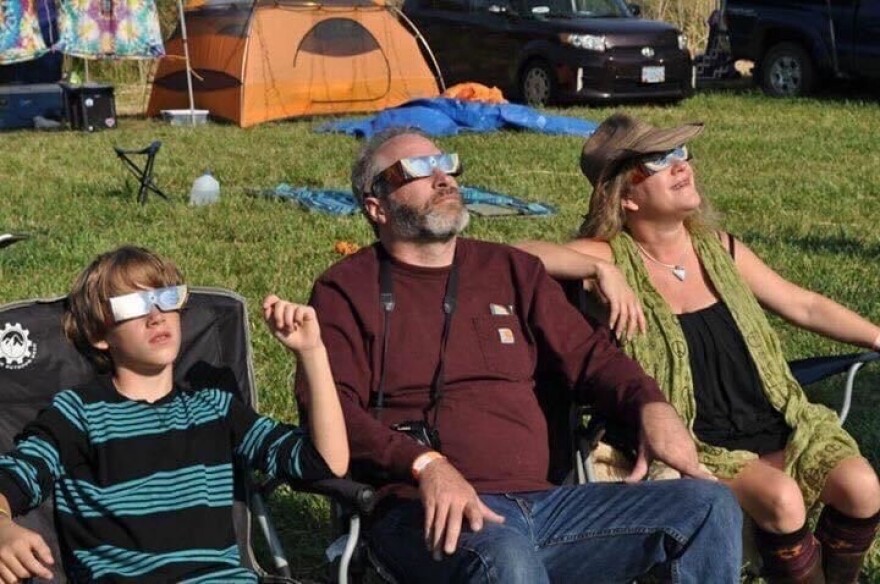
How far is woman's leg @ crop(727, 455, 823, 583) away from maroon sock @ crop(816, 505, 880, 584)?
7cm

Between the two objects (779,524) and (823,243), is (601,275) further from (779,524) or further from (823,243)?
(823,243)

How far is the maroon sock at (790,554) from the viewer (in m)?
3.49

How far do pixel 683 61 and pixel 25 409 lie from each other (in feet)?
42.2

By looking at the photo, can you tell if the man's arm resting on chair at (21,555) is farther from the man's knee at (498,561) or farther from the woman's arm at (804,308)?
the woman's arm at (804,308)

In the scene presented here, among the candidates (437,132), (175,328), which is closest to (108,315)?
(175,328)

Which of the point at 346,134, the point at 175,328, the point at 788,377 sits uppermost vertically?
the point at 175,328

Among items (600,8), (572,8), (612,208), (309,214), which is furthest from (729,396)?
(600,8)

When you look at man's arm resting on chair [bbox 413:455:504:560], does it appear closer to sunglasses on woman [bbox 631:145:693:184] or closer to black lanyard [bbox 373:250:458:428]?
black lanyard [bbox 373:250:458:428]

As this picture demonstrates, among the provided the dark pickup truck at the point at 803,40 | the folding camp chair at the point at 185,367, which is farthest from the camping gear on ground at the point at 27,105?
the folding camp chair at the point at 185,367

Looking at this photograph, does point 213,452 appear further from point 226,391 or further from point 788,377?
point 788,377

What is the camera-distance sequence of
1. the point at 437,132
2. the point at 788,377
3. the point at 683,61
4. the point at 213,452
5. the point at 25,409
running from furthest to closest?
1. the point at 683,61
2. the point at 437,132
3. the point at 788,377
4. the point at 25,409
5. the point at 213,452

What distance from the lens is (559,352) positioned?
3588 mm

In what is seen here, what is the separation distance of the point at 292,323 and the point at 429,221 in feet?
2.06

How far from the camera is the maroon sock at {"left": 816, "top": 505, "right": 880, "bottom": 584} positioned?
3.60 m
